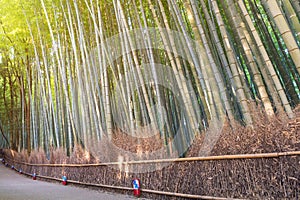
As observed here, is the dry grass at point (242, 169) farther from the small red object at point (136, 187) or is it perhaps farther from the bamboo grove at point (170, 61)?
the bamboo grove at point (170, 61)

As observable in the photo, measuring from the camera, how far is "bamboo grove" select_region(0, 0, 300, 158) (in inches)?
106

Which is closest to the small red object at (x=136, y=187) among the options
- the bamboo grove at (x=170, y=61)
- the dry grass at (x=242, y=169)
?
the dry grass at (x=242, y=169)

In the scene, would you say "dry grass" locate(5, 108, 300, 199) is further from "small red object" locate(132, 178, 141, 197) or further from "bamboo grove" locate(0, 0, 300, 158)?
"bamboo grove" locate(0, 0, 300, 158)

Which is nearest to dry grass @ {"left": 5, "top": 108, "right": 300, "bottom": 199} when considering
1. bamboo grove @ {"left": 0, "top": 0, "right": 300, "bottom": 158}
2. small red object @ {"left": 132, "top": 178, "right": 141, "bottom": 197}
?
small red object @ {"left": 132, "top": 178, "right": 141, "bottom": 197}

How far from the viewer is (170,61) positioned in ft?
12.5

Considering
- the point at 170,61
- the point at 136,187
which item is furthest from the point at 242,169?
the point at 170,61

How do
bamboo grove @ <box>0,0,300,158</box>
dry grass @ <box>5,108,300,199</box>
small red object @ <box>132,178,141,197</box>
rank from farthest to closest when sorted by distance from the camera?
small red object @ <box>132,178,141,197</box> → bamboo grove @ <box>0,0,300,158</box> → dry grass @ <box>5,108,300,199</box>

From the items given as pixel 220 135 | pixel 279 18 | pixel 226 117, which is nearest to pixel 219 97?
pixel 226 117

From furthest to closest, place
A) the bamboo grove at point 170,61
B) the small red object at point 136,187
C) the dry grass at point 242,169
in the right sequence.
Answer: the small red object at point 136,187, the bamboo grove at point 170,61, the dry grass at point 242,169

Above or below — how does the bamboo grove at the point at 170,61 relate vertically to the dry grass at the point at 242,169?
above

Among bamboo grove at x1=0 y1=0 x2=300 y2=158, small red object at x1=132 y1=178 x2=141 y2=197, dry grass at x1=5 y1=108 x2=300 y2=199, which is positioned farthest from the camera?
small red object at x1=132 y1=178 x2=141 y2=197

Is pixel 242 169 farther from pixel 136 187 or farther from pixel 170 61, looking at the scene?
pixel 170 61

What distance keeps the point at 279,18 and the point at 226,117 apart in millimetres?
1090

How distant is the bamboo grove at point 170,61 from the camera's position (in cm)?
269
